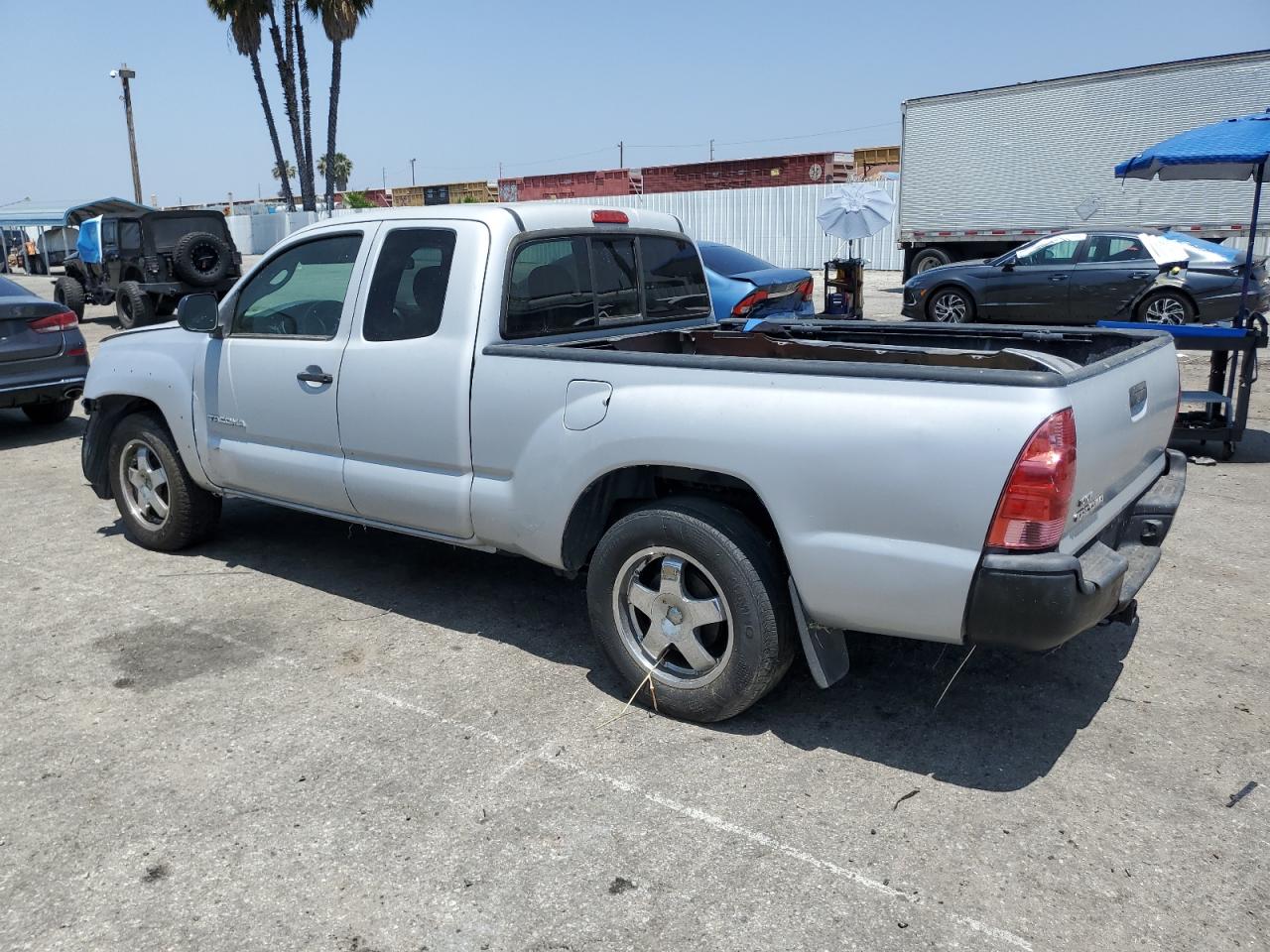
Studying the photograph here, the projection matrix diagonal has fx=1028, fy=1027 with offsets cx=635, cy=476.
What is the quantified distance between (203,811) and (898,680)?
2.58 metres

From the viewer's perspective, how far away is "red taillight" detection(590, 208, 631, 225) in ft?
15.5

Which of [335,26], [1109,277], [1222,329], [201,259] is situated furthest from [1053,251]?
[335,26]

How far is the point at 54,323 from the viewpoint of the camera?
913cm

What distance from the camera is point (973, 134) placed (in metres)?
20.3

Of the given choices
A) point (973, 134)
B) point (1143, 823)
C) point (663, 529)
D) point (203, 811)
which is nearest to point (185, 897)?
point (203, 811)

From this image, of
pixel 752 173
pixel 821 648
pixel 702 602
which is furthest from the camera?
pixel 752 173

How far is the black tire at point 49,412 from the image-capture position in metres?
9.88

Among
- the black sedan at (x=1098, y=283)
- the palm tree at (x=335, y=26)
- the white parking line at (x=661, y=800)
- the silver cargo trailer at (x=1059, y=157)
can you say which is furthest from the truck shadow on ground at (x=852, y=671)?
the palm tree at (x=335, y=26)

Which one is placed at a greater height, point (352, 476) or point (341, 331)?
point (341, 331)

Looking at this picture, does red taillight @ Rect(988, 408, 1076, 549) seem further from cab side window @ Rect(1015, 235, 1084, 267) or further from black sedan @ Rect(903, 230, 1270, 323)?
cab side window @ Rect(1015, 235, 1084, 267)

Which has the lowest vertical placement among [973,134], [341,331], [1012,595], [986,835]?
[986,835]

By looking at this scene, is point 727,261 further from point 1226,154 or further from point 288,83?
point 288,83

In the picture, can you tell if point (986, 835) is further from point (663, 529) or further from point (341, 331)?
point (341, 331)

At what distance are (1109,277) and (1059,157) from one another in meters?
6.26
